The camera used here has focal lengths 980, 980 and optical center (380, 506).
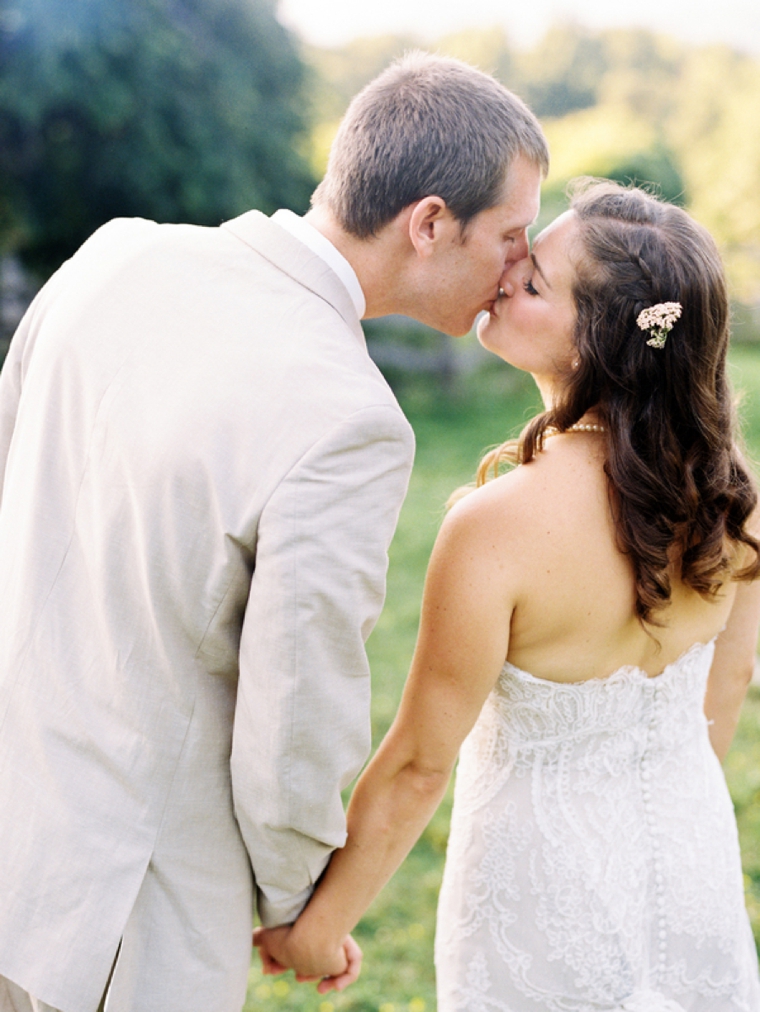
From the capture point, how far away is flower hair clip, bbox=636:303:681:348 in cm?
183

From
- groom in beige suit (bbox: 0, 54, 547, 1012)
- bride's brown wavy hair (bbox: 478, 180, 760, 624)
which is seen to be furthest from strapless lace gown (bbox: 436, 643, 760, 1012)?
groom in beige suit (bbox: 0, 54, 547, 1012)

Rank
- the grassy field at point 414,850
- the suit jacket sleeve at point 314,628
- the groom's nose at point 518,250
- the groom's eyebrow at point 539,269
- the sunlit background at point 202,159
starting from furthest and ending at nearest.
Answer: the sunlit background at point 202,159 < the grassy field at point 414,850 < the groom's nose at point 518,250 < the groom's eyebrow at point 539,269 < the suit jacket sleeve at point 314,628

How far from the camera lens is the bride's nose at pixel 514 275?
2121 mm

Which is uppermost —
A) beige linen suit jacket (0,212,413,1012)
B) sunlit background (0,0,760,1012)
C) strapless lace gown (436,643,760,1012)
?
beige linen suit jacket (0,212,413,1012)

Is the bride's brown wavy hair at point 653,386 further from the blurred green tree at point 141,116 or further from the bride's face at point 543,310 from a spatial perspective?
the blurred green tree at point 141,116

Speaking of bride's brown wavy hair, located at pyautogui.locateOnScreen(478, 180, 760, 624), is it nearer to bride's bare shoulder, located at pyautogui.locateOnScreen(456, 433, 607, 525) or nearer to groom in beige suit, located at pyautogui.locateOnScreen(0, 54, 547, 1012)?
bride's bare shoulder, located at pyautogui.locateOnScreen(456, 433, 607, 525)

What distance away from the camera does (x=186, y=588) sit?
165 centimetres

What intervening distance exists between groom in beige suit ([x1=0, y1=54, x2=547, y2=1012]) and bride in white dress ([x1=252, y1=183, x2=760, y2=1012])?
0.75 ft

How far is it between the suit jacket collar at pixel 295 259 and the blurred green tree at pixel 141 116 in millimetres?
10104

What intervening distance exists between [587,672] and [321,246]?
102 centimetres

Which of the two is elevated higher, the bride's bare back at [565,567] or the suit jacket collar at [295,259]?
the suit jacket collar at [295,259]

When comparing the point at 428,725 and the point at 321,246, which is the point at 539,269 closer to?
the point at 321,246

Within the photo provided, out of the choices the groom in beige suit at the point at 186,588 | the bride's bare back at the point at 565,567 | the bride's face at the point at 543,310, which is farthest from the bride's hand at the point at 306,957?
the bride's face at the point at 543,310

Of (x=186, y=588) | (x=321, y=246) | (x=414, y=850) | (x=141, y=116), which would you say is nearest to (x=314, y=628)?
(x=186, y=588)
